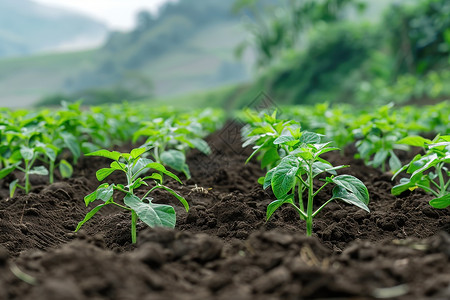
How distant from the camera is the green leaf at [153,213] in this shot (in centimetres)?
221

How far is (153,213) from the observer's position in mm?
2246

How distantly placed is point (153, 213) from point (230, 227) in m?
0.52

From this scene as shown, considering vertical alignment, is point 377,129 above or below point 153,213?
below

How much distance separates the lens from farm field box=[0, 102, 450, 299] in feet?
4.62

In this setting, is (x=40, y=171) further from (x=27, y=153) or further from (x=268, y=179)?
(x=268, y=179)

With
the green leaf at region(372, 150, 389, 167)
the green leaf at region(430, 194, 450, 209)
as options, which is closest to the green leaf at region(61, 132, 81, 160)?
the green leaf at region(372, 150, 389, 167)

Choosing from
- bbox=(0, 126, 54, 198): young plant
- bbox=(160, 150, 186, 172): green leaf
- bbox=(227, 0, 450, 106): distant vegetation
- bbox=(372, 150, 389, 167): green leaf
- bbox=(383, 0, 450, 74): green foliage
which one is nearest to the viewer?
bbox=(160, 150, 186, 172): green leaf

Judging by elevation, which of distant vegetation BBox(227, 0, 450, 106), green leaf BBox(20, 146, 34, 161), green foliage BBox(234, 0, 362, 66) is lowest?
distant vegetation BBox(227, 0, 450, 106)

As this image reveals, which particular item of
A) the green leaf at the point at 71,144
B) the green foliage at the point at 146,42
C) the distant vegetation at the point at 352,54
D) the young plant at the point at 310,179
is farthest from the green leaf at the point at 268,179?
the green foliage at the point at 146,42

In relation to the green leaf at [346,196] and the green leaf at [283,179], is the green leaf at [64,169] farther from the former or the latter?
the green leaf at [346,196]

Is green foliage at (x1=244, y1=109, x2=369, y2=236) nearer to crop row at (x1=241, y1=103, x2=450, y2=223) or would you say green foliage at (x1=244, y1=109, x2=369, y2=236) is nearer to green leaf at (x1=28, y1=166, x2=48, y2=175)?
crop row at (x1=241, y1=103, x2=450, y2=223)

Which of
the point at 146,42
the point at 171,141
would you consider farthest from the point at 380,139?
the point at 146,42

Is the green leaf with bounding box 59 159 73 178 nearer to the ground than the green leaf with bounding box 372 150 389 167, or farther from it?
farther from it

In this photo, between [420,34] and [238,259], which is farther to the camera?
[420,34]
